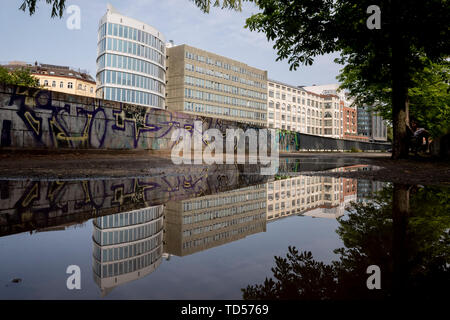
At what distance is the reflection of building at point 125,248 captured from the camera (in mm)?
1105

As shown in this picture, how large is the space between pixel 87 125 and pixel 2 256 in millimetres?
11323

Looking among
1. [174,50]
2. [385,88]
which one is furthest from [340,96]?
[385,88]

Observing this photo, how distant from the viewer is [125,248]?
1.32m

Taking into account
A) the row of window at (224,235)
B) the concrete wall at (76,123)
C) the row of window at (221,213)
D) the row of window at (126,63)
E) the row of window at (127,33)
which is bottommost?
the row of window at (224,235)

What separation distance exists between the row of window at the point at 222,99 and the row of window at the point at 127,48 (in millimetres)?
11830

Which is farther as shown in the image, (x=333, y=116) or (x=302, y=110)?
(x=333, y=116)

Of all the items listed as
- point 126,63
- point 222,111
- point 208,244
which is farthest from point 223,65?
point 208,244

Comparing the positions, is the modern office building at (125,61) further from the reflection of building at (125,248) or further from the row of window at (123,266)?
the row of window at (123,266)

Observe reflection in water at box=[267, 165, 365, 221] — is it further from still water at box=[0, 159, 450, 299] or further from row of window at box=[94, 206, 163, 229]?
row of window at box=[94, 206, 163, 229]

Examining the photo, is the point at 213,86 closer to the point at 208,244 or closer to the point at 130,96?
the point at 130,96

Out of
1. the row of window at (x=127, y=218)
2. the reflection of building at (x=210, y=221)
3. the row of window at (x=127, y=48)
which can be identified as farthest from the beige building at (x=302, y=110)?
the row of window at (x=127, y=218)

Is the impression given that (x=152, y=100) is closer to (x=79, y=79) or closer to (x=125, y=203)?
(x=79, y=79)

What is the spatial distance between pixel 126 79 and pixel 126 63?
3.40 m

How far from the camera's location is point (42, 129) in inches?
395
